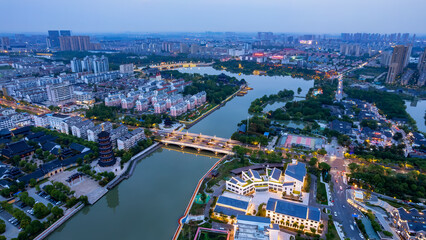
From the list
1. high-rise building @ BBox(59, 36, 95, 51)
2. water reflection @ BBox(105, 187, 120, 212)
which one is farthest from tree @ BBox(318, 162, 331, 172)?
high-rise building @ BBox(59, 36, 95, 51)

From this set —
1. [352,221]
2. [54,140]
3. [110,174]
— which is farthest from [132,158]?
[352,221]

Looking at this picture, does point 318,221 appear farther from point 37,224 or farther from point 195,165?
point 37,224

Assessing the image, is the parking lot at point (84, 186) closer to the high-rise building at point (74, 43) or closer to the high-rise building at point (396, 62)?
the high-rise building at point (396, 62)

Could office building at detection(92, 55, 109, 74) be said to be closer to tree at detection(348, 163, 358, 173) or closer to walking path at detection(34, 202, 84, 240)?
walking path at detection(34, 202, 84, 240)

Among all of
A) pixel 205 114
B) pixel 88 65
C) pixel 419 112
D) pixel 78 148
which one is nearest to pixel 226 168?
pixel 78 148

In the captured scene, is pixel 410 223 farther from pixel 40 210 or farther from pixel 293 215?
pixel 40 210

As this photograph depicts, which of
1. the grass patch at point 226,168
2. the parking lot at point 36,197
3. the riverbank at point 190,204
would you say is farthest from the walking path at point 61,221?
the grass patch at point 226,168

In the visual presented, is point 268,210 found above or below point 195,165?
above
